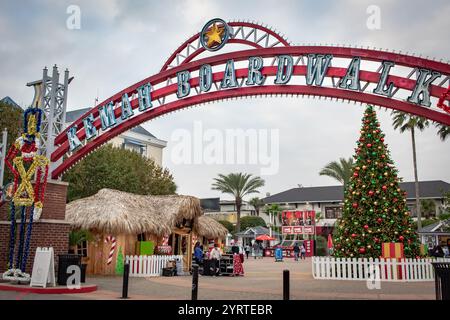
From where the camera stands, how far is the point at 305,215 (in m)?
48.5

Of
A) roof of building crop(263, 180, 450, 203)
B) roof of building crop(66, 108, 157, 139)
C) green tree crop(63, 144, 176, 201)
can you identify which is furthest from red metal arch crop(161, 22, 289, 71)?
roof of building crop(263, 180, 450, 203)

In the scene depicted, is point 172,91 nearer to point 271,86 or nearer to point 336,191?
point 271,86

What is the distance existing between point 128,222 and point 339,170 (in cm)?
3462

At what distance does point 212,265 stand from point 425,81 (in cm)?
1266

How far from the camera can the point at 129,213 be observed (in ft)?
68.9

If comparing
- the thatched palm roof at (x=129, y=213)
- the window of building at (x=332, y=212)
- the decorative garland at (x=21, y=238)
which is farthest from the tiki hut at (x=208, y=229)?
the window of building at (x=332, y=212)

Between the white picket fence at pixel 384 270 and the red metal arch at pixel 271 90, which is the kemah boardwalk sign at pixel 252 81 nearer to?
the red metal arch at pixel 271 90

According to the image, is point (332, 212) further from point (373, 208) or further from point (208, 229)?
point (373, 208)

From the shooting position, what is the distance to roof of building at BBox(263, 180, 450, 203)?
61625 mm

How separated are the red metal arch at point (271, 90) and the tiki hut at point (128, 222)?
4.29 meters

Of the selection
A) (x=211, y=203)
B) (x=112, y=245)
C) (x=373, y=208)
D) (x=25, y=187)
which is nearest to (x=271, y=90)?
(x=373, y=208)

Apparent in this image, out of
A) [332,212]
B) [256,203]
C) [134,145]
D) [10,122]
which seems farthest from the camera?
[256,203]

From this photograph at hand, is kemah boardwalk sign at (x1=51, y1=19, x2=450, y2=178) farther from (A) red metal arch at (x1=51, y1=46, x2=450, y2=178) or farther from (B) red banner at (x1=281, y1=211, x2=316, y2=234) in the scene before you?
(B) red banner at (x1=281, y1=211, x2=316, y2=234)

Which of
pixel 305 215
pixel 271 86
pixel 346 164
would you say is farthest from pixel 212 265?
pixel 346 164
